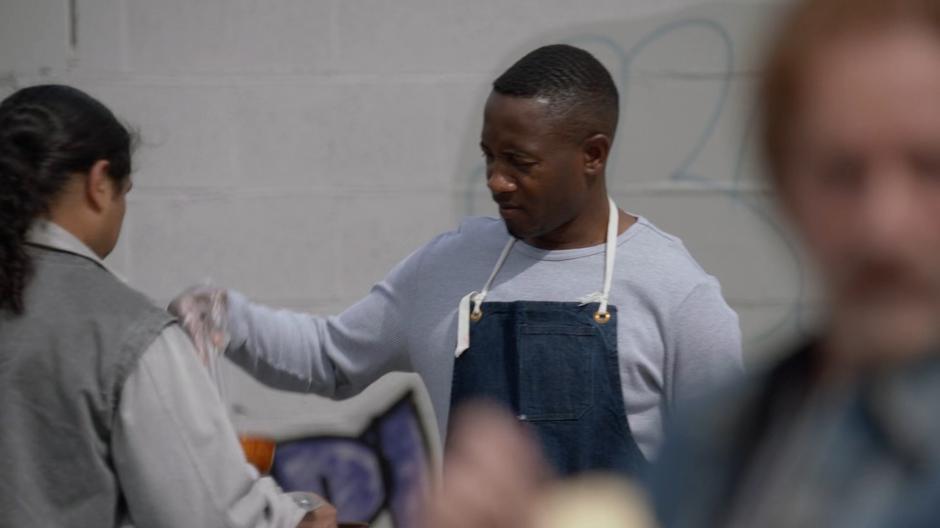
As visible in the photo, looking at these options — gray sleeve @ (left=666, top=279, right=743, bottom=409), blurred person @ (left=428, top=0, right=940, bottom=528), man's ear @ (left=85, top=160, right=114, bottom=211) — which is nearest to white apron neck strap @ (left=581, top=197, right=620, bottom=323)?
gray sleeve @ (left=666, top=279, right=743, bottom=409)

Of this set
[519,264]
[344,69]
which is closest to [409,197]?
[344,69]

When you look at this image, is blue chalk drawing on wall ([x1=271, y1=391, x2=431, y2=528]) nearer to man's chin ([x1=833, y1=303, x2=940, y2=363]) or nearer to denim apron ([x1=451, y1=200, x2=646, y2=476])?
denim apron ([x1=451, y1=200, x2=646, y2=476])

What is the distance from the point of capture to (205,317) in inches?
94.6

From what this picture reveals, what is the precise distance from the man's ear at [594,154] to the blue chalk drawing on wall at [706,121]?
107 centimetres

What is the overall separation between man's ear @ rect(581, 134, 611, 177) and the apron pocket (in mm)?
287

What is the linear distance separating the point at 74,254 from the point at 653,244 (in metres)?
0.94

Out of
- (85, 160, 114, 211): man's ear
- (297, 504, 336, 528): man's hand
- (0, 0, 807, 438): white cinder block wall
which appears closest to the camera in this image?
(85, 160, 114, 211): man's ear

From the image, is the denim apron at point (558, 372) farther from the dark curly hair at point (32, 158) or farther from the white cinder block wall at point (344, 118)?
the white cinder block wall at point (344, 118)

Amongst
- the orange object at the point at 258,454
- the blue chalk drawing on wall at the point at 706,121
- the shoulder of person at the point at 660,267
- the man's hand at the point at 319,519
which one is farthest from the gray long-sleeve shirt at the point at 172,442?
the blue chalk drawing on wall at the point at 706,121

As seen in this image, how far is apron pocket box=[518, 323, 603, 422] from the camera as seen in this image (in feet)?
7.39

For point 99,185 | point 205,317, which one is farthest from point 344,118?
point 99,185

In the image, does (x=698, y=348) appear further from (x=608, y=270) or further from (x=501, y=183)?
(x=501, y=183)

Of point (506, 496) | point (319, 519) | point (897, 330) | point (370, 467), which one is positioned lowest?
point (370, 467)

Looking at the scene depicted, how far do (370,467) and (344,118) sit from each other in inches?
35.4
